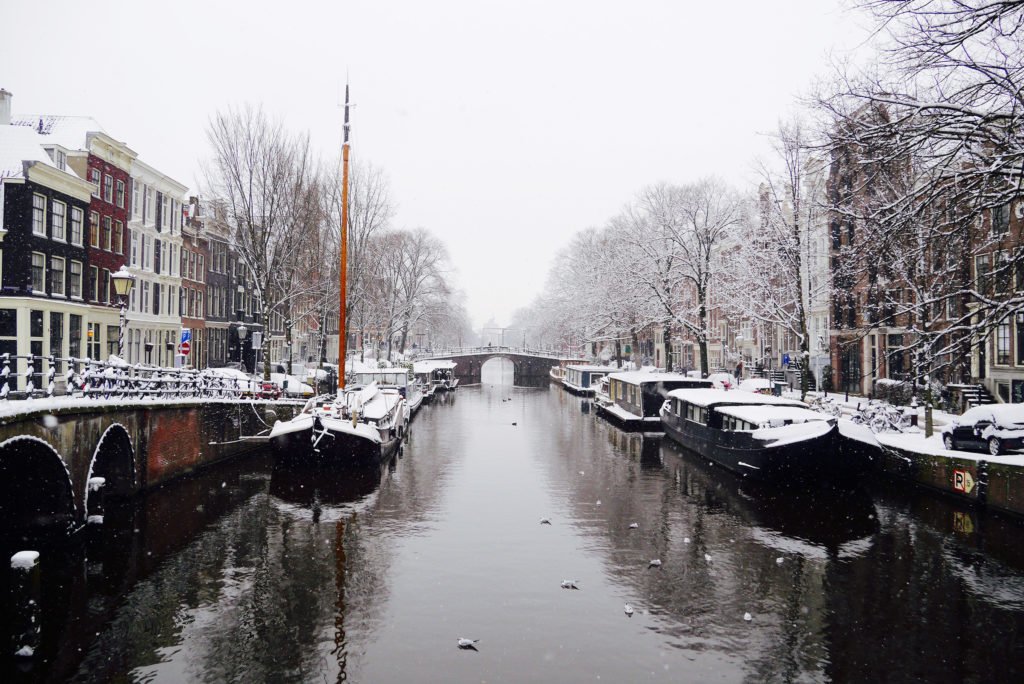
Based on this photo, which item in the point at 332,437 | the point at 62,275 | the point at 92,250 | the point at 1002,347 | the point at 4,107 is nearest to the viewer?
the point at 332,437

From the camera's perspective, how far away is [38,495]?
1580 cm

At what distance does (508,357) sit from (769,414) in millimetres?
74136

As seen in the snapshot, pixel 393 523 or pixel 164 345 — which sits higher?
pixel 164 345

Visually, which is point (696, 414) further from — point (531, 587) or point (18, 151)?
point (18, 151)

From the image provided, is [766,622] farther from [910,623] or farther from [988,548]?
[988,548]

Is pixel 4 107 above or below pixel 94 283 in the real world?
above

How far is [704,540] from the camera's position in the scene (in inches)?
708

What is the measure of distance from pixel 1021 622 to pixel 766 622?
4.25 m

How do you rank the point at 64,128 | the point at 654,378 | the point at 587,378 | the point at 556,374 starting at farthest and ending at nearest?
the point at 556,374 → the point at 587,378 → the point at 654,378 → the point at 64,128

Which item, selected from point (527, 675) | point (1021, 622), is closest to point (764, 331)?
point (1021, 622)

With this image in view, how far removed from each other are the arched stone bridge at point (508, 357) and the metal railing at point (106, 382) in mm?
63180

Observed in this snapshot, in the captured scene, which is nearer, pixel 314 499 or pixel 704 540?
pixel 704 540

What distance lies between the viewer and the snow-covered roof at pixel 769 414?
24.6 meters

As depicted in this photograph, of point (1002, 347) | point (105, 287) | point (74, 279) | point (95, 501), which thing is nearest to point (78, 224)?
point (74, 279)
